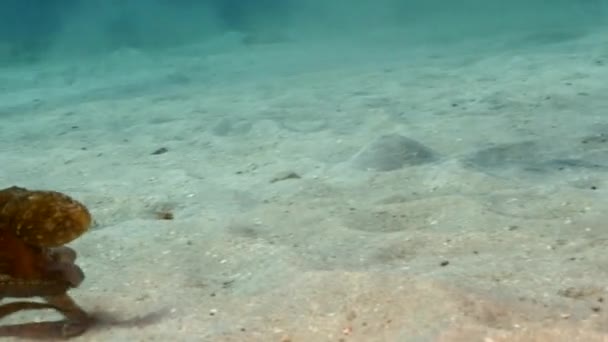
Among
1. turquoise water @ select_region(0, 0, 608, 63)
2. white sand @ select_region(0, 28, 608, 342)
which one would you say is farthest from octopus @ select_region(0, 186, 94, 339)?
turquoise water @ select_region(0, 0, 608, 63)

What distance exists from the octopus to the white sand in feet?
0.39

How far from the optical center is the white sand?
2.73 meters

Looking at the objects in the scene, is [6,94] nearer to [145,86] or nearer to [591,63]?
[145,86]

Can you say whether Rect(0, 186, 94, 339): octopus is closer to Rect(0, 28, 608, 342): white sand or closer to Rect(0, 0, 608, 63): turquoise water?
Rect(0, 28, 608, 342): white sand

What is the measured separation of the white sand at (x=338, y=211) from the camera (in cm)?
273

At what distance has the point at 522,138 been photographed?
5.83 meters

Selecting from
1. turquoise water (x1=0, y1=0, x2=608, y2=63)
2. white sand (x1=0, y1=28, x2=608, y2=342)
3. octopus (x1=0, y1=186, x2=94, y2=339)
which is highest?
octopus (x1=0, y1=186, x2=94, y2=339)

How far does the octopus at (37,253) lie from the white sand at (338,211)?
0.12 meters

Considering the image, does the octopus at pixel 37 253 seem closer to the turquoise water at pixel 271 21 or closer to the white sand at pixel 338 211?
the white sand at pixel 338 211

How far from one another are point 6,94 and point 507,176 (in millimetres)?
11358

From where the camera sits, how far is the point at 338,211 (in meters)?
4.28

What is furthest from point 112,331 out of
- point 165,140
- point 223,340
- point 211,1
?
point 211,1

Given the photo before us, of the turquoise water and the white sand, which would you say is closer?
the white sand

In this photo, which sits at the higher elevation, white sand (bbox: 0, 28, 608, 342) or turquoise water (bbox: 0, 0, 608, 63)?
white sand (bbox: 0, 28, 608, 342)
